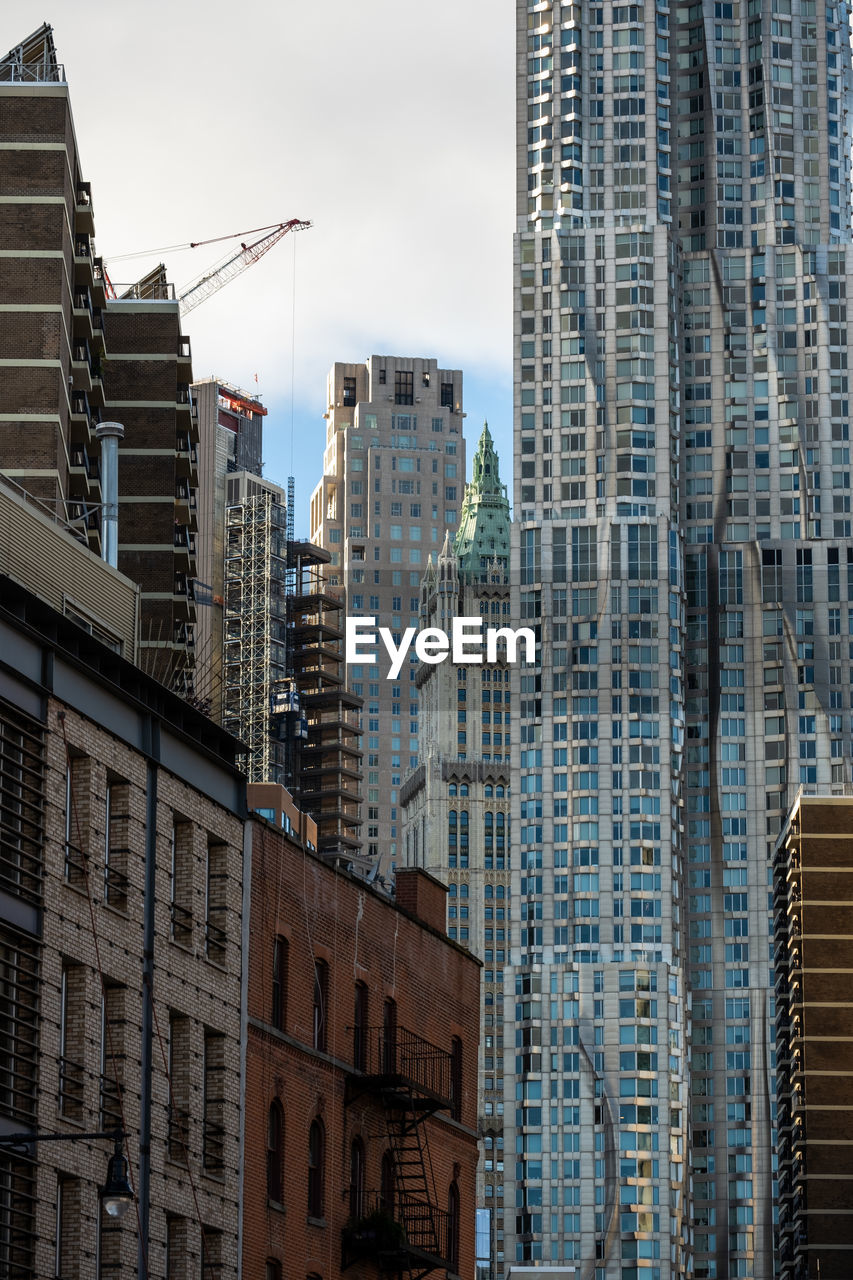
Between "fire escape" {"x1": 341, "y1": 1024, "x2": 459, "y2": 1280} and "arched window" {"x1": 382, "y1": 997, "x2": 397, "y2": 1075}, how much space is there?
0.10ft

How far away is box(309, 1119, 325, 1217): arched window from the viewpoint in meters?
76.2

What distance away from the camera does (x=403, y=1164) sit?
83.5 meters

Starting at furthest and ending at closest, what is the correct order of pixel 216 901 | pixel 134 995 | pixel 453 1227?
1. pixel 453 1227
2. pixel 216 901
3. pixel 134 995

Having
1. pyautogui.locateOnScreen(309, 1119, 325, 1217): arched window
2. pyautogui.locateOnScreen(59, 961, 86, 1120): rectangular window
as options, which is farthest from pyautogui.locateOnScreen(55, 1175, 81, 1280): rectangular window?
pyautogui.locateOnScreen(309, 1119, 325, 1217): arched window

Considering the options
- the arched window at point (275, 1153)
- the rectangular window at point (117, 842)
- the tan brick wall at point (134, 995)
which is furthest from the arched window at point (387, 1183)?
the rectangular window at point (117, 842)

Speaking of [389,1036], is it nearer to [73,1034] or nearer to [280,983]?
[280,983]

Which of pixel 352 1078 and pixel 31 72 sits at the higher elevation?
pixel 31 72

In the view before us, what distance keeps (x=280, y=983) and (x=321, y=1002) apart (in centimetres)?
305

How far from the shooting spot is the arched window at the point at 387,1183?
81.6m

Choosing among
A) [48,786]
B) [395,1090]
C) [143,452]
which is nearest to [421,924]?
[395,1090]

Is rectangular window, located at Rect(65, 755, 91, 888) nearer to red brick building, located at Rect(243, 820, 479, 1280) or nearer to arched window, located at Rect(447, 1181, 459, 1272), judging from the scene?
red brick building, located at Rect(243, 820, 479, 1280)

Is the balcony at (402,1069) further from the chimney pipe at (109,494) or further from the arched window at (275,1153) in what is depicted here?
the chimney pipe at (109,494)

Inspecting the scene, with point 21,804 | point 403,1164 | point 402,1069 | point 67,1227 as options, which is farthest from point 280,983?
point 21,804

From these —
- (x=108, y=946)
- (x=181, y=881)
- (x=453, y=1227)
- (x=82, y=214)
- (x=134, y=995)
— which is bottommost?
(x=453, y=1227)
